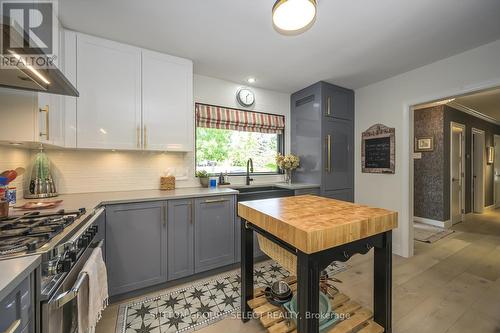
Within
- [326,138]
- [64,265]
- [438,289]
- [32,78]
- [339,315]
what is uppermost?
[32,78]

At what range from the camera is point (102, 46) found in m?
1.97

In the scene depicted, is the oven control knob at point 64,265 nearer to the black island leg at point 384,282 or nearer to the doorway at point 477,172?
the black island leg at point 384,282

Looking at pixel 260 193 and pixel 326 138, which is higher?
pixel 326 138

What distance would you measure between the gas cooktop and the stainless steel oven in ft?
0.37

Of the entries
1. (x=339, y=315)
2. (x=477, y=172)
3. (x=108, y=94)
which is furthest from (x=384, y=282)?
(x=477, y=172)

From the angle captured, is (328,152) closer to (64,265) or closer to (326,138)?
(326,138)

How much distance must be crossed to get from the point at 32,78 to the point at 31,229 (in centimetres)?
89

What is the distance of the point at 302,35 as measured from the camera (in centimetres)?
193

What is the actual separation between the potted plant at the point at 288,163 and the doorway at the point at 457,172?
135 inches

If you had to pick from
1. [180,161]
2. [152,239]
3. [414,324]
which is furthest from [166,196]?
[414,324]

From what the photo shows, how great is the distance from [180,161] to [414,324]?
2762 mm

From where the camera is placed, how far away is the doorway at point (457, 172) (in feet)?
13.7

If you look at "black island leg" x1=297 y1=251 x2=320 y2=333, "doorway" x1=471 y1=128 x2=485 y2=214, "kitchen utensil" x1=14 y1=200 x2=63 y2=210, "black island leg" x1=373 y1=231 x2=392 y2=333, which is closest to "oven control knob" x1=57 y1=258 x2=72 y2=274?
"kitchen utensil" x1=14 y1=200 x2=63 y2=210

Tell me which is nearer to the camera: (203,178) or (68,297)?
(68,297)
